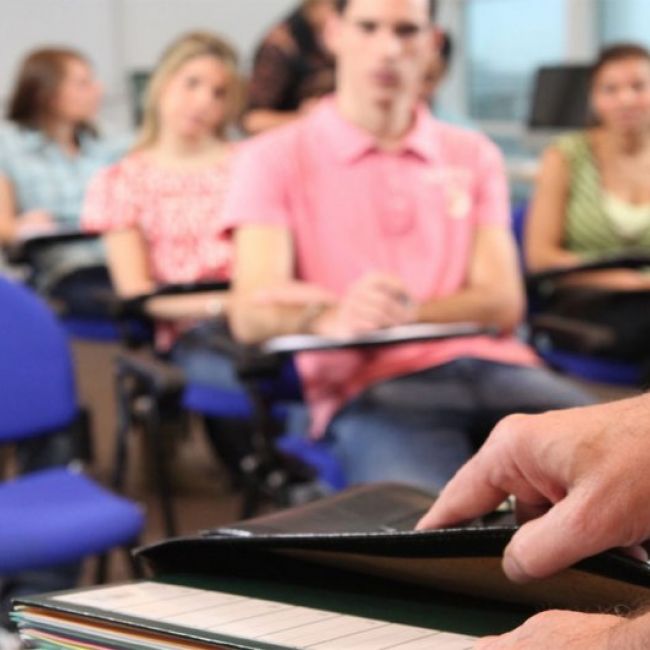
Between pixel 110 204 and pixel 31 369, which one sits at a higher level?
pixel 110 204

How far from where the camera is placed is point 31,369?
9.12ft

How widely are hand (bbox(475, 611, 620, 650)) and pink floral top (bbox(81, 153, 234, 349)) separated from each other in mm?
3315

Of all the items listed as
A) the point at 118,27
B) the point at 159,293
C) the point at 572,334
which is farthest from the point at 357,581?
the point at 118,27

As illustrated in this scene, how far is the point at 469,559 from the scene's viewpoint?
25.4 inches

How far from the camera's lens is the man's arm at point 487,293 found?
248cm

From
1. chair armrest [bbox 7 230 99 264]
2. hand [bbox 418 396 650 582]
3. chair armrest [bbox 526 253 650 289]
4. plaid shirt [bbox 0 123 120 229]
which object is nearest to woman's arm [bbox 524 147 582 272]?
chair armrest [bbox 526 253 650 289]

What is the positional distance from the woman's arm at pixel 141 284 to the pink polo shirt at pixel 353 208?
79 cm

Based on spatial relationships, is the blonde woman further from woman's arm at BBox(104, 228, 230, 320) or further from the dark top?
the dark top

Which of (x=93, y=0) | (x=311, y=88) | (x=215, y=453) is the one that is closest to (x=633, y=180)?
(x=311, y=88)

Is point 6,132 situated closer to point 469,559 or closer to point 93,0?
→ point 93,0

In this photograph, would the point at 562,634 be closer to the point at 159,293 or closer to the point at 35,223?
the point at 159,293

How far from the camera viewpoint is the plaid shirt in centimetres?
505

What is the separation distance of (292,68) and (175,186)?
19.8 inches

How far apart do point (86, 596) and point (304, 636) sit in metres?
0.12
